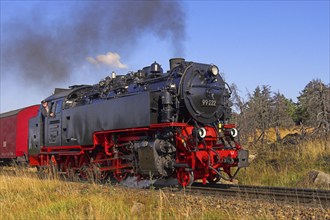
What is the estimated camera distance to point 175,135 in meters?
10.2

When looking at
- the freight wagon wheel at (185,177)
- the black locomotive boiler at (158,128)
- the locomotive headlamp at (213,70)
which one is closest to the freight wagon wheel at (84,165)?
the black locomotive boiler at (158,128)

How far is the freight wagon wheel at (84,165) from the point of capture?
43.2ft

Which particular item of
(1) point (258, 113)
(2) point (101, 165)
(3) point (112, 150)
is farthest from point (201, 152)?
(1) point (258, 113)

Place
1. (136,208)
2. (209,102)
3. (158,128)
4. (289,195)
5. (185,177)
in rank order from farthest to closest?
(209,102), (158,128), (185,177), (289,195), (136,208)

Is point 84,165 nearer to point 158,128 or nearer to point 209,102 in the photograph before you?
point 158,128

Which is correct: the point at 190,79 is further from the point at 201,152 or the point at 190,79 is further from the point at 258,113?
the point at 258,113

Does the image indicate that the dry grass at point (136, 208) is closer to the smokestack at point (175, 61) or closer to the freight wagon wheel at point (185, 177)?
the freight wagon wheel at point (185, 177)

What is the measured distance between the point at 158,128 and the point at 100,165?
3090 millimetres

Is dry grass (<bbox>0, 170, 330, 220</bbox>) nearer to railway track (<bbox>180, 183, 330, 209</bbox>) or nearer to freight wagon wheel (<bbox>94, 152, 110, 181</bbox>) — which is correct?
railway track (<bbox>180, 183, 330, 209</bbox>)

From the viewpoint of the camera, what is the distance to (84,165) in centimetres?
1327

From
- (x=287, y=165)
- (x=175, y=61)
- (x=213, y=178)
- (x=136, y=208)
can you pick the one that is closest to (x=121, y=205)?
(x=136, y=208)

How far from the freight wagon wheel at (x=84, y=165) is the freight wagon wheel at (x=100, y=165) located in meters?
0.63

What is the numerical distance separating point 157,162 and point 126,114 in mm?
1955

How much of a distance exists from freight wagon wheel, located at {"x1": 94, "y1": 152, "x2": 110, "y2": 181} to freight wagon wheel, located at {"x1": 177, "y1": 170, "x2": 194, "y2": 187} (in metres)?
2.90
